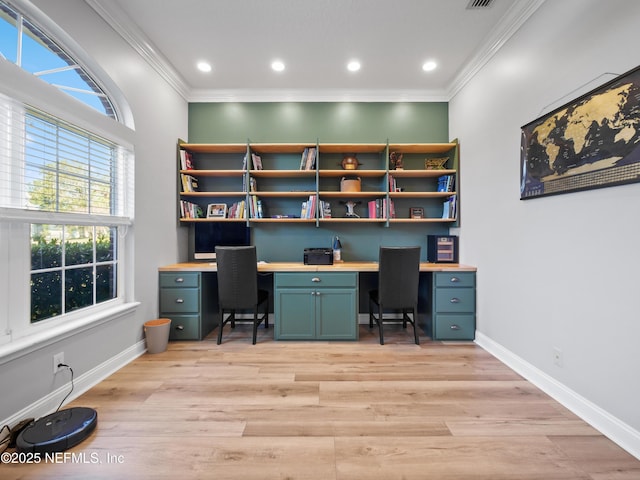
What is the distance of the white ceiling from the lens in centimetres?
207

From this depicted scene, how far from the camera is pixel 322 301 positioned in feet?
9.04

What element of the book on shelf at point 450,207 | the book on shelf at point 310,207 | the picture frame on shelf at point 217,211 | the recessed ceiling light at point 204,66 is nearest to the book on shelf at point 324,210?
the book on shelf at point 310,207

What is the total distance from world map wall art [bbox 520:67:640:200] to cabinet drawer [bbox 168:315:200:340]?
10.7ft

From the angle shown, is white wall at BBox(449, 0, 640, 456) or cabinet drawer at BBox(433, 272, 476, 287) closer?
white wall at BBox(449, 0, 640, 456)

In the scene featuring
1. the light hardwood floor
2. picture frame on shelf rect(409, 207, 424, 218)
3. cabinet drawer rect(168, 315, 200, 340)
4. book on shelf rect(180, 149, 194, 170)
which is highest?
book on shelf rect(180, 149, 194, 170)

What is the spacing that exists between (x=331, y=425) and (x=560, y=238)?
192 cm

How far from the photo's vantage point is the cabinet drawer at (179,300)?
2.75 metres

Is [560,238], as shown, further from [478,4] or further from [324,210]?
[324,210]

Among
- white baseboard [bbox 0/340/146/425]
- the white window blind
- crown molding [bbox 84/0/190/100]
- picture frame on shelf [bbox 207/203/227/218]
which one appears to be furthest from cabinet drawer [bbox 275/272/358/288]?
crown molding [bbox 84/0/190/100]

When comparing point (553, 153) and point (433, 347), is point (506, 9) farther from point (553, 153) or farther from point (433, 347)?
point (433, 347)

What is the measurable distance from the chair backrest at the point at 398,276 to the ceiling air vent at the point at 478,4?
6.53ft

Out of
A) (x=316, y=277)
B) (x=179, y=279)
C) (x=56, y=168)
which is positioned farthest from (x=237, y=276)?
(x=56, y=168)

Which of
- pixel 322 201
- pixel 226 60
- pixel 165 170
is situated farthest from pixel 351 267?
pixel 226 60

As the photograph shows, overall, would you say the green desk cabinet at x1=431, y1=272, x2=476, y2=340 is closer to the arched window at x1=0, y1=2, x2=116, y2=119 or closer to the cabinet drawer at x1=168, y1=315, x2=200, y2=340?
the cabinet drawer at x1=168, y1=315, x2=200, y2=340
